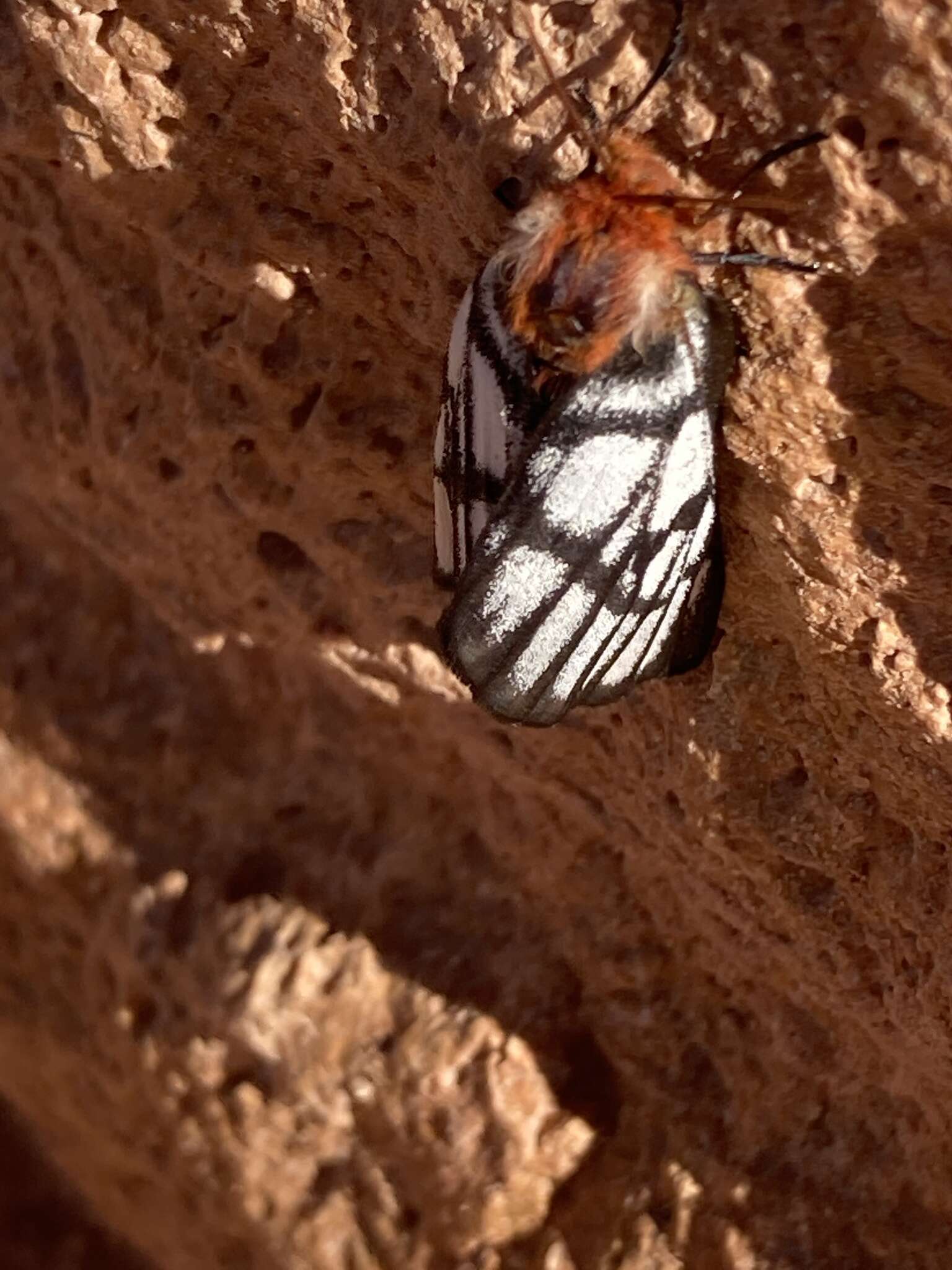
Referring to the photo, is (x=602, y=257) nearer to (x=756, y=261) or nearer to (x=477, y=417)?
(x=756, y=261)

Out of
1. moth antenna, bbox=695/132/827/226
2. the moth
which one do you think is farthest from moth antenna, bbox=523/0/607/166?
moth antenna, bbox=695/132/827/226

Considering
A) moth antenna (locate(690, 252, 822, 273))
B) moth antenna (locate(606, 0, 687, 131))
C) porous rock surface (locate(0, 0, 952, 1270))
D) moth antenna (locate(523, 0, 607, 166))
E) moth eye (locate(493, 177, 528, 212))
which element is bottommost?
porous rock surface (locate(0, 0, 952, 1270))

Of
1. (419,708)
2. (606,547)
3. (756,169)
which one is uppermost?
(756,169)

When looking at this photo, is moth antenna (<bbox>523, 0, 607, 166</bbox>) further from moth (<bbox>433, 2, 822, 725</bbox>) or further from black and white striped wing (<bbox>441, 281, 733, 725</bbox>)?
black and white striped wing (<bbox>441, 281, 733, 725</bbox>)

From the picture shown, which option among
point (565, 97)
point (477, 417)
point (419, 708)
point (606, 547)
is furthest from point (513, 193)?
point (419, 708)

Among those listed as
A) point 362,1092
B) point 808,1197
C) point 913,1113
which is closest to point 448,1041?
point 362,1092

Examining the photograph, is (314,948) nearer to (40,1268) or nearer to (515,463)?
(515,463)

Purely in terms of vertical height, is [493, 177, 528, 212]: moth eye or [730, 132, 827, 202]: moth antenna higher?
[730, 132, 827, 202]: moth antenna
